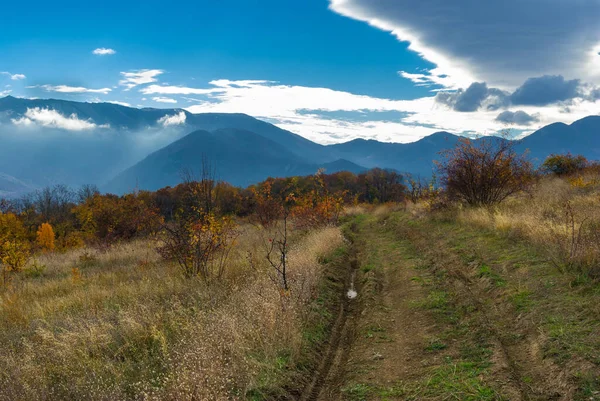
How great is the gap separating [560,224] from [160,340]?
10.5 meters

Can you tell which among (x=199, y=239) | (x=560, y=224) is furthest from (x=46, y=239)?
(x=560, y=224)

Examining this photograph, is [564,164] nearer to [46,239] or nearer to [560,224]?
[560,224]

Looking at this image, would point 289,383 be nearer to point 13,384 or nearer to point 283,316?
point 283,316

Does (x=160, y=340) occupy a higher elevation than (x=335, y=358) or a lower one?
higher

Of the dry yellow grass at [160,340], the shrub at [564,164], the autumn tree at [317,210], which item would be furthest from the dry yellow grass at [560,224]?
the shrub at [564,164]

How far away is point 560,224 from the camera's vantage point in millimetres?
9898

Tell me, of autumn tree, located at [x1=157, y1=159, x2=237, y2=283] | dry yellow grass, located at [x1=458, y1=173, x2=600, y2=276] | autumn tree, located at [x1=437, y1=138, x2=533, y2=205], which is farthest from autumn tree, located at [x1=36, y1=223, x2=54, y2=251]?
dry yellow grass, located at [x1=458, y1=173, x2=600, y2=276]

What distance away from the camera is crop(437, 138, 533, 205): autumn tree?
1734cm

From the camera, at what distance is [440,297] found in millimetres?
8086

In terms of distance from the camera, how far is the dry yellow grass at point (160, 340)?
5027mm

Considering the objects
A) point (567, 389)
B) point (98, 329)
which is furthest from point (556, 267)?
point (98, 329)

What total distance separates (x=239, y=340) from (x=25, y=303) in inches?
316

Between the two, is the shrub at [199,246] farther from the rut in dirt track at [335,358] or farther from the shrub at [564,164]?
the shrub at [564,164]

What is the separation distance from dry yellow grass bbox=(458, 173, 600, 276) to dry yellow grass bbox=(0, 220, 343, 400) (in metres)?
5.63
